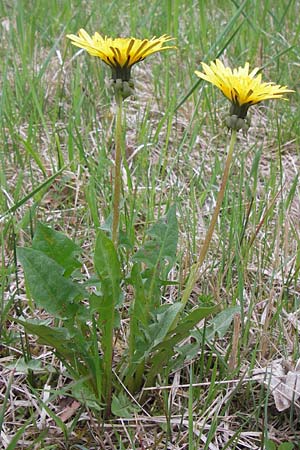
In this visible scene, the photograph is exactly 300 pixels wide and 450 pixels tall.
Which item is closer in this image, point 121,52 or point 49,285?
point 121,52

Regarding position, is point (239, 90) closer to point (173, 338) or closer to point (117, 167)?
point (117, 167)

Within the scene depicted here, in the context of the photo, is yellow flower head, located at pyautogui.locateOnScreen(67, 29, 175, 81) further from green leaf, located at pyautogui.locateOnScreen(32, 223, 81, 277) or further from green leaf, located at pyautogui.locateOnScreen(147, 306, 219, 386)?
green leaf, located at pyautogui.locateOnScreen(147, 306, 219, 386)

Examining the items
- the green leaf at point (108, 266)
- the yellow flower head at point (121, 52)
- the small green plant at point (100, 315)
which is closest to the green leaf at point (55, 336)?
the small green plant at point (100, 315)

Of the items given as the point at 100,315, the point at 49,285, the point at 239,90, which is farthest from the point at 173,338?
the point at 239,90

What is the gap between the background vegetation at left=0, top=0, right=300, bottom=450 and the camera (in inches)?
51.0

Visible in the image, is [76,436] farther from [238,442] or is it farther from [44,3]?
[44,3]

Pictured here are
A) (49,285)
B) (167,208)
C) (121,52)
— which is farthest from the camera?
(167,208)

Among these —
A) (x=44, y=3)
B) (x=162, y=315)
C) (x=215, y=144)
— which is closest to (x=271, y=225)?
(x=215, y=144)

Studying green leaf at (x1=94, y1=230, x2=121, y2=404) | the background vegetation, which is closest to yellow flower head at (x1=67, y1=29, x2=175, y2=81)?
green leaf at (x1=94, y1=230, x2=121, y2=404)

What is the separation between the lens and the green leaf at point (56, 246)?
1337mm

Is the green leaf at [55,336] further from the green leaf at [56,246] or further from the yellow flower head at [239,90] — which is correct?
the yellow flower head at [239,90]

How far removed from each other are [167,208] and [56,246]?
1.82 feet

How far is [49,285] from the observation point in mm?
1291

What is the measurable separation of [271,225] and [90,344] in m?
0.88
